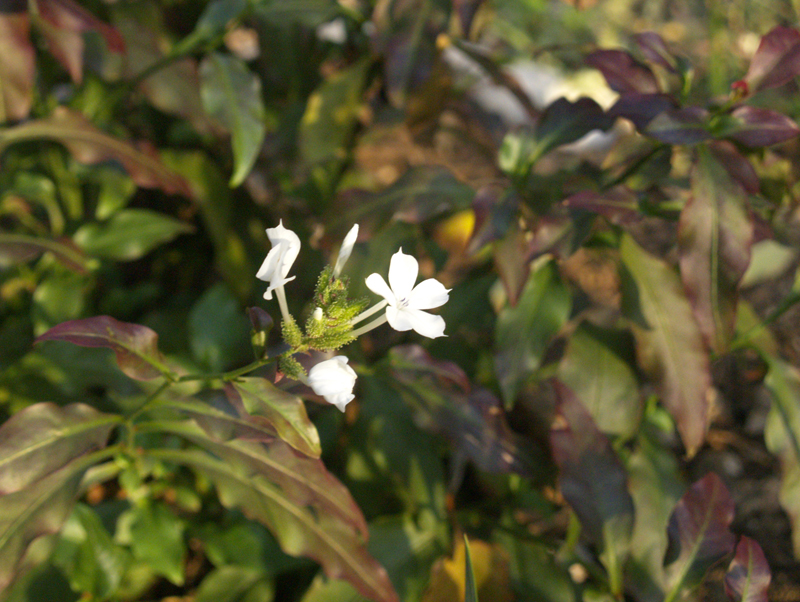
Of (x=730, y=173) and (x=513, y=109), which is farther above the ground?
(x=730, y=173)

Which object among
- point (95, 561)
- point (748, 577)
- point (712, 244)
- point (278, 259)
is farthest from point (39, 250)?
point (748, 577)

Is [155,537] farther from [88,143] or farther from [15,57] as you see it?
[15,57]

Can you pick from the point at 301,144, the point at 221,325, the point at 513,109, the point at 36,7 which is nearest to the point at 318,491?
the point at 221,325

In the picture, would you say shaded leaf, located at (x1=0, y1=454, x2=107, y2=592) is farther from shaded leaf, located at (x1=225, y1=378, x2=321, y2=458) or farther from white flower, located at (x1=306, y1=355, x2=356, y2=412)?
white flower, located at (x1=306, y1=355, x2=356, y2=412)

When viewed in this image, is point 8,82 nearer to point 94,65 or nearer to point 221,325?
point 94,65

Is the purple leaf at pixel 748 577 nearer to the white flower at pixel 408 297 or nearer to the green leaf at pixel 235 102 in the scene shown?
the white flower at pixel 408 297

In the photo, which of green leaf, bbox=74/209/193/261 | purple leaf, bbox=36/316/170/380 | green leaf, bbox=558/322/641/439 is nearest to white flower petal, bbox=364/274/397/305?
purple leaf, bbox=36/316/170/380
